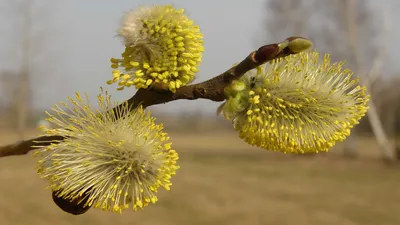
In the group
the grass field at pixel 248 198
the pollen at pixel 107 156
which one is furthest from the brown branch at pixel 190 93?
the grass field at pixel 248 198

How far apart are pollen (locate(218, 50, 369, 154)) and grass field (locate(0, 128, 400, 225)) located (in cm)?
356

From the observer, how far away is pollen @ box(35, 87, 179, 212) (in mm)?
455

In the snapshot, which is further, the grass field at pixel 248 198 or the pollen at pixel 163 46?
the grass field at pixel 248 198

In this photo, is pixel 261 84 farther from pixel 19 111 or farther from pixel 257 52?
pixel 19 111

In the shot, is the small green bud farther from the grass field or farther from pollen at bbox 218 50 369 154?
the grass field

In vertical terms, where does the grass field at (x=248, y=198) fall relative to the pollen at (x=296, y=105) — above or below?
below

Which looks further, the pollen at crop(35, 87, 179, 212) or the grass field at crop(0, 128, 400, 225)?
the grass field at crop(0, 128, 400, 225)

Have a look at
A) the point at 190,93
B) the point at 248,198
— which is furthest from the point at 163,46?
the point at 248,198

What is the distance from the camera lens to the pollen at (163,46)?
453mm

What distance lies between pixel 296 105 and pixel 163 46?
14 centimetres

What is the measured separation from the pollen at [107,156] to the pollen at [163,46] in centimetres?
3

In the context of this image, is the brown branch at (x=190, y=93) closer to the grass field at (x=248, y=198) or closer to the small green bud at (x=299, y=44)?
the small green bud at (x=299, y=44)

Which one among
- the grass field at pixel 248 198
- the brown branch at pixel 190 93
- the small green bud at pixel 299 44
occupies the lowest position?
the grass field at pixel 248 198

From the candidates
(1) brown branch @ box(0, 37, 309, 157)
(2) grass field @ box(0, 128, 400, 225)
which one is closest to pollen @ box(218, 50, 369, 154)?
(1) brown branch @ box(0, 37, 309, 157)
